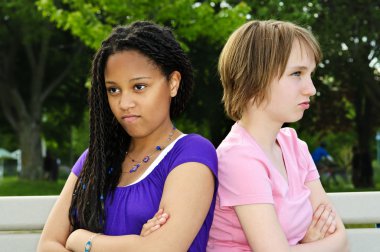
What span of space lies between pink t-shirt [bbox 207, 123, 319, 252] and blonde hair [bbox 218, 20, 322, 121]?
144 millimetres

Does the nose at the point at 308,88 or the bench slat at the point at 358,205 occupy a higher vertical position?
the nose at the point at 308,88

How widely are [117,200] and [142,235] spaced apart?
0.65ft

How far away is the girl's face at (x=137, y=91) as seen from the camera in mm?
2438

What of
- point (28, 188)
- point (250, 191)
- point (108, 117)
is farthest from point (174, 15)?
point (250, 191)

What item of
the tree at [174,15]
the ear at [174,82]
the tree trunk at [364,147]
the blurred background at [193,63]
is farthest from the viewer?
the tree trunk at [364,147]

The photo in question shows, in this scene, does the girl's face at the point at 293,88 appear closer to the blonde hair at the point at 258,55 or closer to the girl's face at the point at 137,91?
the blonde hair at the point at 258,55

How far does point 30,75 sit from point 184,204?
899 inches

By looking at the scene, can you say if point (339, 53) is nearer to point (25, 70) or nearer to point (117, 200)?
point (25, 70)

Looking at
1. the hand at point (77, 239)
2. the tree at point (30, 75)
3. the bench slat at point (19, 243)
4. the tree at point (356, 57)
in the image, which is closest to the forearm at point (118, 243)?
the hand at point (77, 239)

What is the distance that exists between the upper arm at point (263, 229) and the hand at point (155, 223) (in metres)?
0.26

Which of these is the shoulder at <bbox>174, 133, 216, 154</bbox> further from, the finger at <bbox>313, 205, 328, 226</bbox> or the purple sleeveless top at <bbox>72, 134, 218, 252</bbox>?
the finger at <bbox>313, 205, 328, 226</bbox>

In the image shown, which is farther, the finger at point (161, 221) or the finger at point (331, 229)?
the finger at point (331, 229)

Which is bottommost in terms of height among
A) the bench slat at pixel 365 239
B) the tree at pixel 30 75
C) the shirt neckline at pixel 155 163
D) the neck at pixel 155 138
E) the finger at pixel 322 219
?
the tree at pixel 30 75

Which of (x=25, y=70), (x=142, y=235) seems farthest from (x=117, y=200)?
(x=25, y=70)
